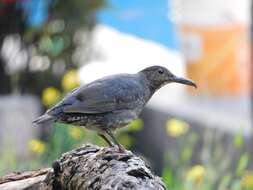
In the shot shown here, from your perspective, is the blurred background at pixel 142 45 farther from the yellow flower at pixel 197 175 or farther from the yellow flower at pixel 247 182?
the yellow flower at pixel 247 182

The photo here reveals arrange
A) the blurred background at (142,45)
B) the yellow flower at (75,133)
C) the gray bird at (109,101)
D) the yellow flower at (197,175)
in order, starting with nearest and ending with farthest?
the gray bird at (109,101) < the yellow flower at (197,175) < the yellow flower at (75,133) < the blurred background at (142,45)

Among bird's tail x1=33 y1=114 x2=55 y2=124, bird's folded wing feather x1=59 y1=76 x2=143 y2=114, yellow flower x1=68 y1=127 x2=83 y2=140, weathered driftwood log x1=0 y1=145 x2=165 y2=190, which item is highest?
bird's folded wing feather x1=59 y1=76 x2=143 y2=114

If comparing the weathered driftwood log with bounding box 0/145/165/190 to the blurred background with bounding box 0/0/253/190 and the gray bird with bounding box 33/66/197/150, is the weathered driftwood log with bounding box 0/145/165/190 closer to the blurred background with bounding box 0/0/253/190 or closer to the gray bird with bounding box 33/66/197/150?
the gray bird with bounding box 33/66/197/150

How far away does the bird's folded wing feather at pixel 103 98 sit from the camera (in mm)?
4238

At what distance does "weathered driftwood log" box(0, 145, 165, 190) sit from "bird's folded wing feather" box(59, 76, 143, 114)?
18cm

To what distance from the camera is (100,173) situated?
3820 mm

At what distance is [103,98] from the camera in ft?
14.1

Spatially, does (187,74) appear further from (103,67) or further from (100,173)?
(100,173)

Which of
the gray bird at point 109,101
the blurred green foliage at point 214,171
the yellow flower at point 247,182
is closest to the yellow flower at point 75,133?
the blurred green foliage at point 214,171

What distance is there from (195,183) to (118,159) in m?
2.10

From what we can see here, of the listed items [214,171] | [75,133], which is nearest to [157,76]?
[214,171]

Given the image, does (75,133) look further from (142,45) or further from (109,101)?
(142,45)

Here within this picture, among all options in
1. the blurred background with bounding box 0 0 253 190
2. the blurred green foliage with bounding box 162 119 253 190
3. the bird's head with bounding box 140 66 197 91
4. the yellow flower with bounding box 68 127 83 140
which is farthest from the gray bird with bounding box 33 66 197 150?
the blurred background with bounding box 0 0 253 190

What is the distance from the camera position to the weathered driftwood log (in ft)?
11.9
